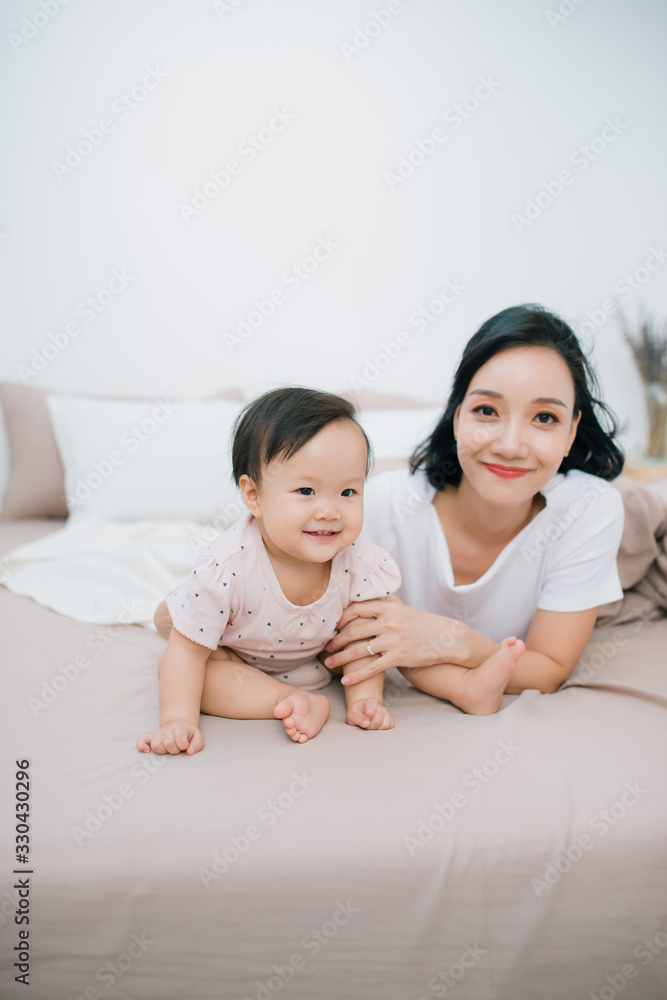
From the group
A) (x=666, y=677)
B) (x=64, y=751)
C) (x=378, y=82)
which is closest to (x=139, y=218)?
(x=378, y=82)

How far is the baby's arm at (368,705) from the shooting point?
3.22ft

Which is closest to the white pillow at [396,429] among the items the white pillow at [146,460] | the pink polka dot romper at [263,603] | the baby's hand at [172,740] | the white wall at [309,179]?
the white pillow at [146,460]

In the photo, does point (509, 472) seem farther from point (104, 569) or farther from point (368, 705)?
point (104, 569)

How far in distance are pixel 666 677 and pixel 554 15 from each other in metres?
2.81

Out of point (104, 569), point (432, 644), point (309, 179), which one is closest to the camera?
point (432, 644)

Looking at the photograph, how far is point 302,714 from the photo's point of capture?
945mm

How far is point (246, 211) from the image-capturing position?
8.34 feet

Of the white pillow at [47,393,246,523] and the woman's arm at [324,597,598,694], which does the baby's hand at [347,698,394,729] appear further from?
the white pillow at [47,393,246,523]

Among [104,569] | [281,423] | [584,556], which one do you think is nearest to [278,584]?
[281,423]

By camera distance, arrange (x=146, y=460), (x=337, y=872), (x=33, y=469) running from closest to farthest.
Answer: (x=337, y=872) → (x=146, y=460) → (x=33, y=469)

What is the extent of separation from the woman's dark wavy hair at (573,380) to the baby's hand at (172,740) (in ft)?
2.35

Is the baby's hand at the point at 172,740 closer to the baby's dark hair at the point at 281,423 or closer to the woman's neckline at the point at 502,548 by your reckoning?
the baby's dark hair at the point at 281,423

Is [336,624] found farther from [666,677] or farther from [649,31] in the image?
[649,31]

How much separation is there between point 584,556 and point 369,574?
0.41m
